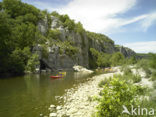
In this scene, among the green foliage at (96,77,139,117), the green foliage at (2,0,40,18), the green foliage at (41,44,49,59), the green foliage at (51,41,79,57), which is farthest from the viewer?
the green foliage at (51,41,79,57)

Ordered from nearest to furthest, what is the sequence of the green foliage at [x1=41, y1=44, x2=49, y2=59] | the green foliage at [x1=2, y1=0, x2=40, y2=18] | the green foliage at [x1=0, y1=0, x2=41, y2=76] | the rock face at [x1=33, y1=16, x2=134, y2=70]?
1. the green foliage at [x1=0, y1=0, x2=41, y2=76]
2. the green foliage at [x1=41, y1=44, x2=49, y2=59]
3. the rock face at [x1=33, y1=16, x2=134, y2=70]
4. the green foliage at [x1=2, y1=0, x2=40, y2=18]

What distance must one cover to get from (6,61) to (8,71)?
4.01m

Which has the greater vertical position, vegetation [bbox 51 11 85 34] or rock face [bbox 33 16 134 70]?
vegetation [bbox 51 11 85 34]

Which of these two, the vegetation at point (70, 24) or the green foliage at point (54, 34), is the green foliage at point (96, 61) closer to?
the vegetation at point (70, 24)

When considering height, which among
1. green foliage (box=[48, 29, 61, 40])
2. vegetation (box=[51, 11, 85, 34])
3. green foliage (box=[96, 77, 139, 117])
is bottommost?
green foliage (box=[96, 77, 139, 117])

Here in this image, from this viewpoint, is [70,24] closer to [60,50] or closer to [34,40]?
[60,50]

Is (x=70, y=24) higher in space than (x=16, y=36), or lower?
higher

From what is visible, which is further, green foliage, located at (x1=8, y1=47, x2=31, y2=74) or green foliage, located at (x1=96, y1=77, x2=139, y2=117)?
green foliage, located at (x1=8, y1=47, x2=31, y2=74)

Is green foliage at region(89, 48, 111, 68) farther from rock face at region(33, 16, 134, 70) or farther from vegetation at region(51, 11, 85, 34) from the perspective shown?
vegetation at region(51, 11, 85, 34)

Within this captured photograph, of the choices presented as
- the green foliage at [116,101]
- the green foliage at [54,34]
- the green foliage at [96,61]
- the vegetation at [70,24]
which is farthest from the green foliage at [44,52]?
the green foliage at [116,101]

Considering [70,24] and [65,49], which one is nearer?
[65,49]

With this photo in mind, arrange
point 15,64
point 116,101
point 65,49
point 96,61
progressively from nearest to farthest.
A: point 116,101 → point 15,64 → point 65,49 → point 96,61

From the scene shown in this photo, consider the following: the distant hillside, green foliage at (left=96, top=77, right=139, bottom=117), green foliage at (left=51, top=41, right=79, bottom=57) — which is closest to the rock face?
the distant hillside

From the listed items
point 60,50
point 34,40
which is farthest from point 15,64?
point 60,50
